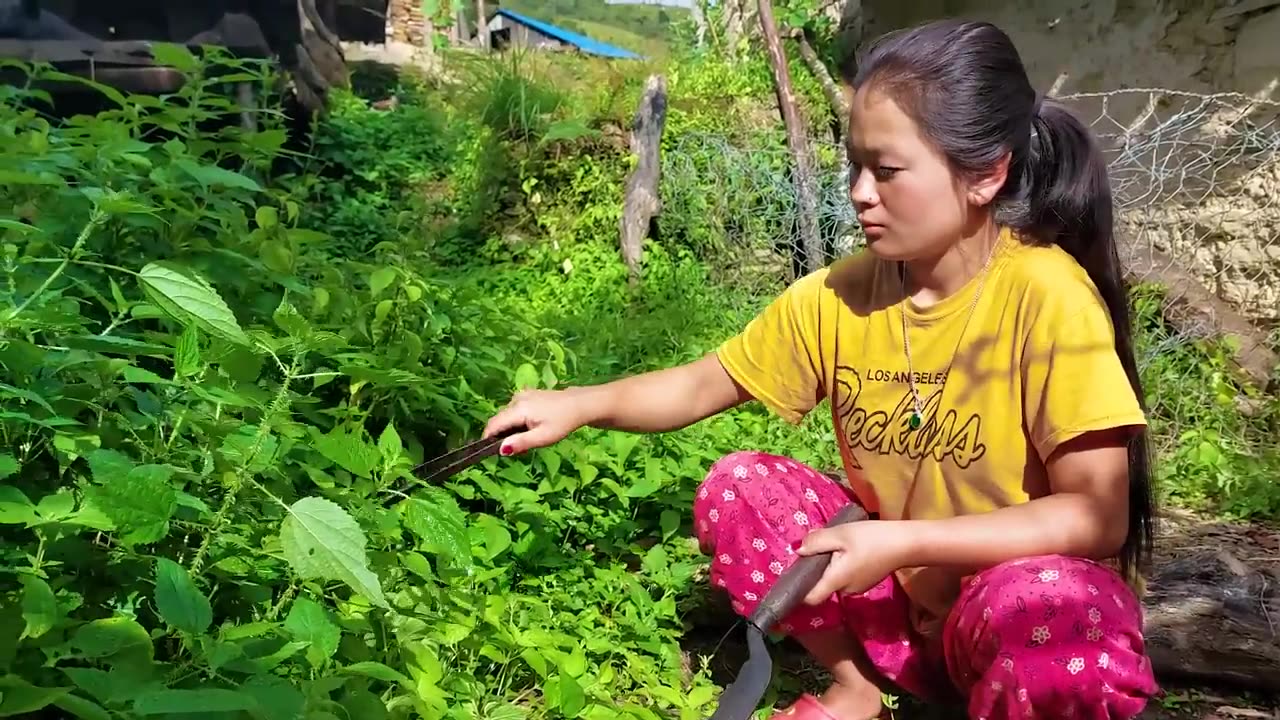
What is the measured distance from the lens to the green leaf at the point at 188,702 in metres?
0.94

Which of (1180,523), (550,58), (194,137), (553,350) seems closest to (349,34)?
(550,58)

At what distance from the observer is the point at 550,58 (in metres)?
6.05

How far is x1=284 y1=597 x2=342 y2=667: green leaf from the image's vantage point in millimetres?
1231

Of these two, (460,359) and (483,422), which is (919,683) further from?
(460,359)

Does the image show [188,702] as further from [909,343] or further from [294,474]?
[909,343]

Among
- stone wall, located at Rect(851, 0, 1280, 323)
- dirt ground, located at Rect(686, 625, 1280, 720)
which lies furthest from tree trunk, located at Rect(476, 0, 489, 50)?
dirt ground, located at Rect(686, 625, 1280, 720)

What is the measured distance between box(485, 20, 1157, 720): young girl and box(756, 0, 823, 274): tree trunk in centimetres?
277

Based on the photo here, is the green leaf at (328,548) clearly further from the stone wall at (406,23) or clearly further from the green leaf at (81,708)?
the stone wall at (406,23)

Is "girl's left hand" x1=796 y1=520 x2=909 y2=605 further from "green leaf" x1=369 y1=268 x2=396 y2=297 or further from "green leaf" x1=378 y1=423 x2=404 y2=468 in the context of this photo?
"green leaf" x1=369 y1=268 x2=396 y2=297

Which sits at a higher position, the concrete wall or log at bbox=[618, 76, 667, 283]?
the concrete wall

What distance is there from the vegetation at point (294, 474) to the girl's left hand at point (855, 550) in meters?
0.47

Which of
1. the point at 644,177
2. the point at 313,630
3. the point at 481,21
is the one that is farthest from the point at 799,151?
the point at 481,21

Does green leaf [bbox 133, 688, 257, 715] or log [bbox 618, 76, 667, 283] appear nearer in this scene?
green leaf [bbox 133, 688, 257, 715]

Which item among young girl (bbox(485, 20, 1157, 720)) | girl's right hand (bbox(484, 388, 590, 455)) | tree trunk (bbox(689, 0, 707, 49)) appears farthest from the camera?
tree trunk (bbox(689, 0, 707, 49))
